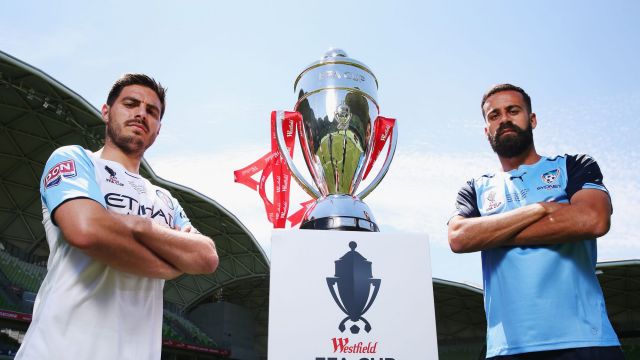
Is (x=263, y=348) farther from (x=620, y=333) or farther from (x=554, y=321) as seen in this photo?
(x=554, y=321)

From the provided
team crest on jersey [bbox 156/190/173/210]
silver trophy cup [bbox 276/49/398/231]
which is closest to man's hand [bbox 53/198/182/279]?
team crest on jersey [bbox 156/190/173/210]

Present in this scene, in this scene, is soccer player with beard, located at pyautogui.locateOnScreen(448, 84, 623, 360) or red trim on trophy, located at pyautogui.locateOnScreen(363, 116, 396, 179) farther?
red trim on trophy, located at pyautogui.locateOnScreen(363, 116, 396, 179)

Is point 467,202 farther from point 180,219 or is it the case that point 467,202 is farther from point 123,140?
point 123,140

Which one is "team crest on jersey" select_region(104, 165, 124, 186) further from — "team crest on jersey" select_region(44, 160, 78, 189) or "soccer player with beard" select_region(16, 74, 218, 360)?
"team crest on jersey" select_region(44, 160, 78, 189)

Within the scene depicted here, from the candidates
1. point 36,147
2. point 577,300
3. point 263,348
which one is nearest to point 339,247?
point 577,300

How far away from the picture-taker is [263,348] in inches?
1346

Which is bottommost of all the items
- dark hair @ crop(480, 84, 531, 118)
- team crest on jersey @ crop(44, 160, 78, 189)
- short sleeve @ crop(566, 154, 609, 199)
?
team crest on jersey @ crop(44, 160, 78, 189)

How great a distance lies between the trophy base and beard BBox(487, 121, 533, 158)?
582 mm

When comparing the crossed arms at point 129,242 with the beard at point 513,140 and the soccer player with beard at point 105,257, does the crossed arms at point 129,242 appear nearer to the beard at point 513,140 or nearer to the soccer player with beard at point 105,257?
the soccer player with beard at point 105,257

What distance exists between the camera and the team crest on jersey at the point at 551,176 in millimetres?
1789

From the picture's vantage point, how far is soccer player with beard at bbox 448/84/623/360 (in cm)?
155

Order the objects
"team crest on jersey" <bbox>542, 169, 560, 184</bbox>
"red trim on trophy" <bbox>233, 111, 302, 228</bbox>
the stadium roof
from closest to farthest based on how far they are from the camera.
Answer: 1. "team crest on jersey" <bbox>542, 169, 560, 184</bbox>
2. "red trim on trophy" <bbox>233, 111, 302, 228</bbox>
3. the stadium roof

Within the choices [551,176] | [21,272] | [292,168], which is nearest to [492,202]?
[551,176]

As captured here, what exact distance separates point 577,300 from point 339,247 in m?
0.82
